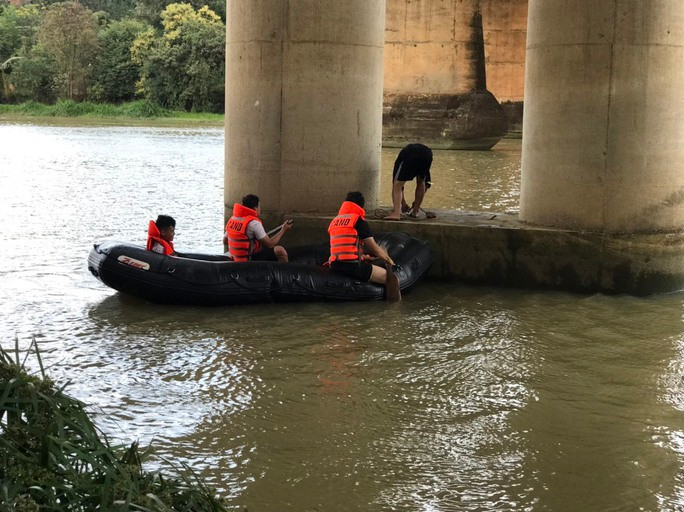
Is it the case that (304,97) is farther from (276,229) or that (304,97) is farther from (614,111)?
(614,111)

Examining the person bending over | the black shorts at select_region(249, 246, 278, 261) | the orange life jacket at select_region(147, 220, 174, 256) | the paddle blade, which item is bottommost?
the paddle blade

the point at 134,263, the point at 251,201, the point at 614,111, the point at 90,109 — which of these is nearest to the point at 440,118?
the point at 614,111

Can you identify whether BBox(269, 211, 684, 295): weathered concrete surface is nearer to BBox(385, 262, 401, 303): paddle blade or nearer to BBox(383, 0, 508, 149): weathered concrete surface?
BBox(385, 262, 401, 303): paddle blade

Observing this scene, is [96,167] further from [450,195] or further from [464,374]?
[464,374]

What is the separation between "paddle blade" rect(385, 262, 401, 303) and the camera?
36.3ft

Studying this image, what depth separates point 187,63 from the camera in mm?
64375

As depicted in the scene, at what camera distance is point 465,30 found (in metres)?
37.2

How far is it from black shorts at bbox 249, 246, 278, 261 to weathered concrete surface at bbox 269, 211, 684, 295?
1066 millimetres

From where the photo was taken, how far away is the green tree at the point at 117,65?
70000mm

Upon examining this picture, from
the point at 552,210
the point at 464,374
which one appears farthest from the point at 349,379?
the point at 552,210

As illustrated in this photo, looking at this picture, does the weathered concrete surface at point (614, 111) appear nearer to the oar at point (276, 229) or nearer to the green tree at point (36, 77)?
the oar at point (276, 229)

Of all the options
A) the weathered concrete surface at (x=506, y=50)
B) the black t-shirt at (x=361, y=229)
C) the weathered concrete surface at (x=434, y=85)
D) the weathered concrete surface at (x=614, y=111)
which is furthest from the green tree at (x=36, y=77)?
the black t-shirt at (x=361, y=229)

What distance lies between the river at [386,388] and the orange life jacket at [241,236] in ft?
3.16

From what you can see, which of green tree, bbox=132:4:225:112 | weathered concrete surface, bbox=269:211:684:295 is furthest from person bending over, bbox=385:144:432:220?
green tree, bbox=132:4:225:112
